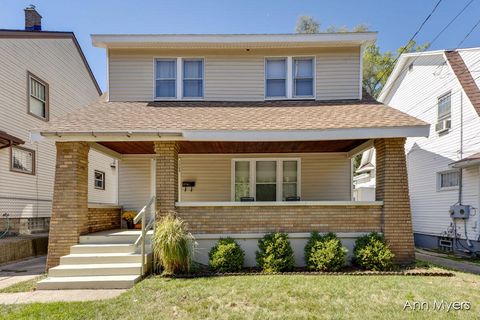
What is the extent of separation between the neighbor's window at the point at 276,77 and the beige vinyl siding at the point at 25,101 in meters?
8.25

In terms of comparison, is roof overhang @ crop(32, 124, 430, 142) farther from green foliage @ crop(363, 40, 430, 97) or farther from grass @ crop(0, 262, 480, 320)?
green foliage @ crop(363, 40, 430, 97)

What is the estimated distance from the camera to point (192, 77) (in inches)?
391

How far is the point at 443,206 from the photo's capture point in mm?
11438

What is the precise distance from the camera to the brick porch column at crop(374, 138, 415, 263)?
295 inches

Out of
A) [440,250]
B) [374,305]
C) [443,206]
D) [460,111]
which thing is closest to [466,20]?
→ [460,111]

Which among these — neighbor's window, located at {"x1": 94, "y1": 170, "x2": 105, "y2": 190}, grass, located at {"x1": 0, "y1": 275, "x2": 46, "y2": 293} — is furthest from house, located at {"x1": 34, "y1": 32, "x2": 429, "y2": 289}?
neighbor's window, located at {"x1": 94, "y1": 170, "x2": 105, "y2": 190}

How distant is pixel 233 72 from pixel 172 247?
5860mm

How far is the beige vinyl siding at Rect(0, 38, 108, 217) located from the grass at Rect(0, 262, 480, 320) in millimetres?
7657

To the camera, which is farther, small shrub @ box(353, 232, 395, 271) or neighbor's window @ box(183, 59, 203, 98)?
neighbor's window @ box(183, 59, 203, 98)

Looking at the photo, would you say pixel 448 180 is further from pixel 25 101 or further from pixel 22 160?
pixel 25 101

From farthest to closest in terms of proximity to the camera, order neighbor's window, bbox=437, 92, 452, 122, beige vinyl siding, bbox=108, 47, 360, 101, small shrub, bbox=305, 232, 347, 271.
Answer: neighbor's window, bbox=437, 92, 452, 122
beige vinyl siding, bbox=108, 47, 360, 101
small shrub, bbox=305, 232, 347, 271

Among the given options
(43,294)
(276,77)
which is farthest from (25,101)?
(276,77)

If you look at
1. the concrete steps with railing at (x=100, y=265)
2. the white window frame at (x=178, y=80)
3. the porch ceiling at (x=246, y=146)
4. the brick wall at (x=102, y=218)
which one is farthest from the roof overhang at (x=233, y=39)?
the concrete steps with railing at (x=100, y=265)

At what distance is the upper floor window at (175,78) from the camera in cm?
991
